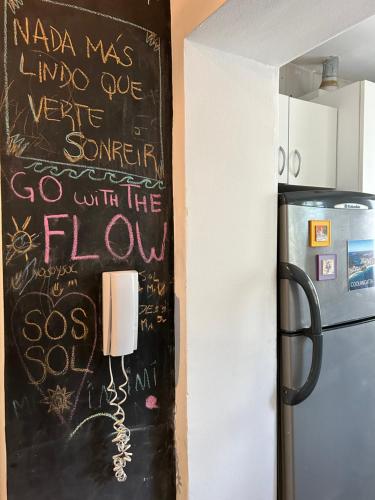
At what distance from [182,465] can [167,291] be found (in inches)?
21.6

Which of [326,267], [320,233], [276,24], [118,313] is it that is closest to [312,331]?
[326,267]

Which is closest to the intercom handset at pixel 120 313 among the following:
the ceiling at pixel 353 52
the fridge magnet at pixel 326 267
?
the fridge magnet at pixel 326 267

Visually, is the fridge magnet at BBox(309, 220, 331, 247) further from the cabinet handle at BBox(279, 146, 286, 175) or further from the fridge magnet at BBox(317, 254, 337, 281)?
the cabinet handle at BBox(279, 146, 286, 175)

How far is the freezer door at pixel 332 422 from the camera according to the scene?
131 cm

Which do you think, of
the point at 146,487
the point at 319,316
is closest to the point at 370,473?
the point at 319,316

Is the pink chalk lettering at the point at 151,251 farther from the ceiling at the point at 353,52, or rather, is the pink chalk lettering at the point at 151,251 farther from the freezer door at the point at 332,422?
the ceiling at the point at 353,52

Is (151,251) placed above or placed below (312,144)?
below

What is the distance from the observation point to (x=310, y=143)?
1.99m

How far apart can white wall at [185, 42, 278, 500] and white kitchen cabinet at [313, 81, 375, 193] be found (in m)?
0.91

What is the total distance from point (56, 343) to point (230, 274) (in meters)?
0.56

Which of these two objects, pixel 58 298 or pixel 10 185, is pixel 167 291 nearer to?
pixel 58 298

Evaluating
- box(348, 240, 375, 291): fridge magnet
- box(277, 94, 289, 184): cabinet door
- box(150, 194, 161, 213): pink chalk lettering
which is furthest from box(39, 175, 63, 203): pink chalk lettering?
box(277, 94, 289, 184): cabinet door

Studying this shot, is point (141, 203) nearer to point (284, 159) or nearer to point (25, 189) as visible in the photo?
point (25, 189)

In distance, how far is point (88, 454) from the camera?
107cm
